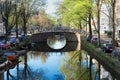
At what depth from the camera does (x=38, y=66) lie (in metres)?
59.1

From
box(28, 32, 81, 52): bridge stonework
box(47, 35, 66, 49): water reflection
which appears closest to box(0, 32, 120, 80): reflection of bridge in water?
box(28, 32, 81, 52): bridge stonework

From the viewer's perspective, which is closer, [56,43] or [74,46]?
[74,46]

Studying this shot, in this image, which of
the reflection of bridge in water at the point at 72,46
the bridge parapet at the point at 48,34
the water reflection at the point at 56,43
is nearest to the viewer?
the reflection of bridge in water at the point at 72,46

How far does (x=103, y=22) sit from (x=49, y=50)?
68762 millimetres

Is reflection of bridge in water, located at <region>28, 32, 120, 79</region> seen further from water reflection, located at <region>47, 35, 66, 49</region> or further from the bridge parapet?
water reflection, located at <region>47, 35, 66, 49</region>

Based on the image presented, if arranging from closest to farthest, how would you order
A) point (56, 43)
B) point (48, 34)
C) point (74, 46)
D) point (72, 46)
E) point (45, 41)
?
point (74, 46)
point (72, 46)
point (45, 41)
point (48, 34)
point (56, 43)

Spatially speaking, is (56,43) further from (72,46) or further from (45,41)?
(72,46)

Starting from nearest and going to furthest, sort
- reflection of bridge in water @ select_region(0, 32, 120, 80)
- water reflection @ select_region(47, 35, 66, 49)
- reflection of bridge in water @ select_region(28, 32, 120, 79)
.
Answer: reflection of bridge in water @ select_region(28, 32, 120, 79)
reflection of bridge in water @ select_region(0, 32, 120, 80)
water reflection @ select_region(47, 35, 66, 49)

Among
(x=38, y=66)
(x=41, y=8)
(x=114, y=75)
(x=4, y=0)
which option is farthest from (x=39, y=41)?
(x=114, y=75)

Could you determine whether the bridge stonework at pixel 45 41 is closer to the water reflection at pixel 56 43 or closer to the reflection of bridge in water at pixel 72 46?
the reflection of bridge in water at pixel 72 46

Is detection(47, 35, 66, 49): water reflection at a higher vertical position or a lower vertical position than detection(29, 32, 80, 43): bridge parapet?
lower

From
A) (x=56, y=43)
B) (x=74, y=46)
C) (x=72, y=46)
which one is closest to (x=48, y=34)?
(x=72, y=46)

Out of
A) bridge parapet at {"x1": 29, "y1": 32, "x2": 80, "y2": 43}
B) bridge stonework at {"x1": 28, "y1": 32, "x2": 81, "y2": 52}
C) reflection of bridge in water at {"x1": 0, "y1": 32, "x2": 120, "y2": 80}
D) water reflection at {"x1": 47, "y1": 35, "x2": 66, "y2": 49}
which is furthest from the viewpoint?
water reflection at {"x1": 47, "y1": 35, "x2": 66, "y2": 49}

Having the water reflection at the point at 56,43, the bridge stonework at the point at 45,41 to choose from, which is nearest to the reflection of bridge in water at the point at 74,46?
the bridge stonework at the point at 45,41
